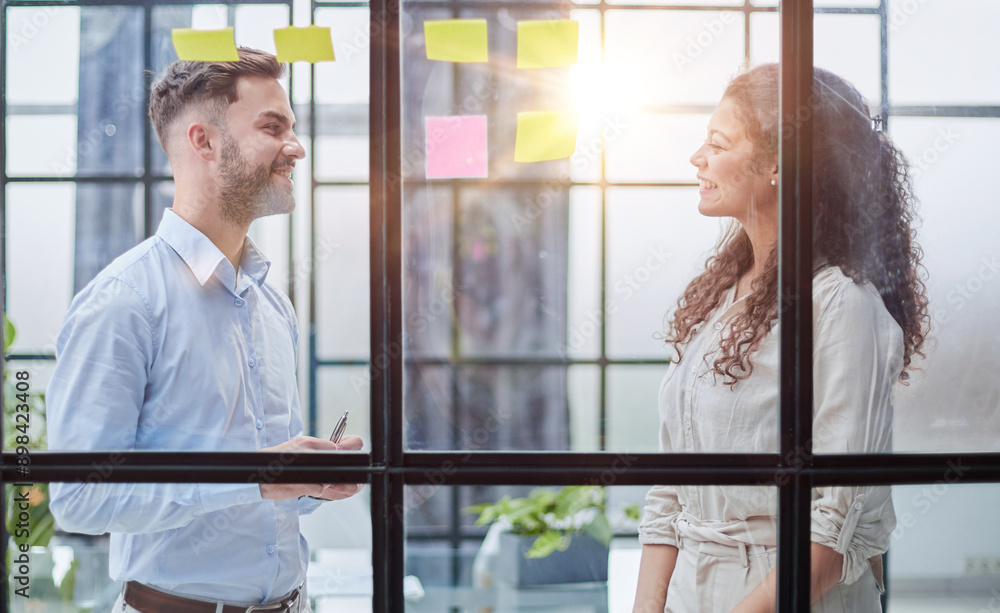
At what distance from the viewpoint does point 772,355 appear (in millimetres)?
1180

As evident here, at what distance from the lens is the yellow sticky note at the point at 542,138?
125cm

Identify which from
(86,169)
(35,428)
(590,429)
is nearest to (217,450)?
(35,428)

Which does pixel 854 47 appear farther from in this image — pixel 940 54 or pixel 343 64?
pixel 343 64

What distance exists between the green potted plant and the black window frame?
2.51 ft

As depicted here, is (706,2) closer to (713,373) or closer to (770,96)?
(770,96)

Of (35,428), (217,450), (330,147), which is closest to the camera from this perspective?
(217,450)

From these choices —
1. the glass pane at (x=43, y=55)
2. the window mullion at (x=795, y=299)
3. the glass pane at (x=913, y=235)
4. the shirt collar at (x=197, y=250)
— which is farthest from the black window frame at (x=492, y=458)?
the glass pane at (x=43, y=55)

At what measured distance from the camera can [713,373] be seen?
4.09 ft

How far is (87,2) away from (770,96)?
143cm

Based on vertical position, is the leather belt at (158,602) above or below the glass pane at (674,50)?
below

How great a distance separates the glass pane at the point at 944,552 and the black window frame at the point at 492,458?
275mm

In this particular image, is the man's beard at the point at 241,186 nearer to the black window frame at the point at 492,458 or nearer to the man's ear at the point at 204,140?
the man's ear at the point at 204,140

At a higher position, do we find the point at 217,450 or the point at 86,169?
the point at 86,169

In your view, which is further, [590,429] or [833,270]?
[590,429]
